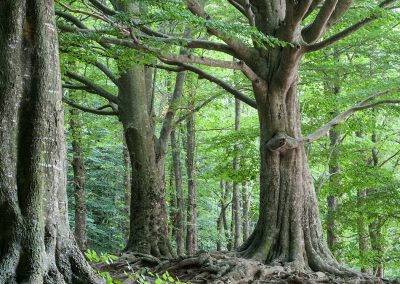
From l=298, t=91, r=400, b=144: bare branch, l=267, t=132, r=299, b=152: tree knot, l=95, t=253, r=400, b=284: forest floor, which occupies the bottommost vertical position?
l=95, t=253, r=400, b=284: forest floor

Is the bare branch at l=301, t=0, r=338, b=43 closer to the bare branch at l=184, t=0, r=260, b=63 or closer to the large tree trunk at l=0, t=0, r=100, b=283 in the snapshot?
the bare branch at l=184, t=0, r=260, b=63

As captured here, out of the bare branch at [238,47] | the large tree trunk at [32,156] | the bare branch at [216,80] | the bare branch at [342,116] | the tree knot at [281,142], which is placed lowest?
the large tree trunk at [32,156]

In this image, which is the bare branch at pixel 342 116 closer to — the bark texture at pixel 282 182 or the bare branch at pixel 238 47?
the bark texture at pixel 282 182

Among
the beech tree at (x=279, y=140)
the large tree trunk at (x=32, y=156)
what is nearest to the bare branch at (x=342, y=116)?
→ the beech tree at (x=279, y=140)

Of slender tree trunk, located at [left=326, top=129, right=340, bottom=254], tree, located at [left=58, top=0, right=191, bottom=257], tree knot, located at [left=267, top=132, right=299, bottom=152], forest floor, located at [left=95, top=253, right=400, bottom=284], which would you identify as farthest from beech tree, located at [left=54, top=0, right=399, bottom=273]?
slender tree trunk, located at [left=326, top=129, right=340, bottom=254]

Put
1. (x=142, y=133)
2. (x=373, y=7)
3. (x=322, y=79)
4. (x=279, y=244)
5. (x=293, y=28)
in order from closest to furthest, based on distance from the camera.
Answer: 1. (x=373, y=7)
2. (x=293, y=28)
3. (x=279, y=244)
4. (x=142, y=133)
5. (x=322, y=79)

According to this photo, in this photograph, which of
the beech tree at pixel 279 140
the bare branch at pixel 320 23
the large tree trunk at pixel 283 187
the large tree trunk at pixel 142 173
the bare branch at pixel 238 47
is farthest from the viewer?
the large tree trunk at pixel 142 173

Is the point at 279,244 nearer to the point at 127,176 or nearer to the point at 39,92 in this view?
the point at 39,92

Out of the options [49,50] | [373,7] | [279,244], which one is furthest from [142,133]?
[49,50]

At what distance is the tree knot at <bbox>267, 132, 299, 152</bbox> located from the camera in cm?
899

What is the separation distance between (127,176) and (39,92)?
1229 cm

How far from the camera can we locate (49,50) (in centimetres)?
423

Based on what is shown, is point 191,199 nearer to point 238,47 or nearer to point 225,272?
point 238,47

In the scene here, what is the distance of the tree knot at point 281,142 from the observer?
29.5ft
